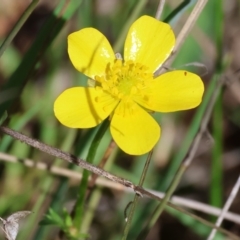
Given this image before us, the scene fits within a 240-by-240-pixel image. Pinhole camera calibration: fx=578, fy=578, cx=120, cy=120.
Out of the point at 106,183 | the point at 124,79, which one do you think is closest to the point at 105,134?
the point at 106,183

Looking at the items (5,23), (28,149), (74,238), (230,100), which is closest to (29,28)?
(5,23)

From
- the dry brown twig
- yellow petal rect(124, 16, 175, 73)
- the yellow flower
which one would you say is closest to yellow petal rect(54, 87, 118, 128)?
the yellow flower

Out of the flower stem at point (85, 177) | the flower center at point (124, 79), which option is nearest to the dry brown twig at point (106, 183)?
the flower stem at point (85, 177)

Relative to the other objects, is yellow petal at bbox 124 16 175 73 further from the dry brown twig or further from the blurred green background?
the dry brown twig

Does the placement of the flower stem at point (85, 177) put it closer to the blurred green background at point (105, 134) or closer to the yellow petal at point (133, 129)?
the yellow petal at point (133, 129)

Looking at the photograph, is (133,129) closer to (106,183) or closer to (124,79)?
(124,79)

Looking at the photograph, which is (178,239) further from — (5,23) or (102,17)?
(5,23)
